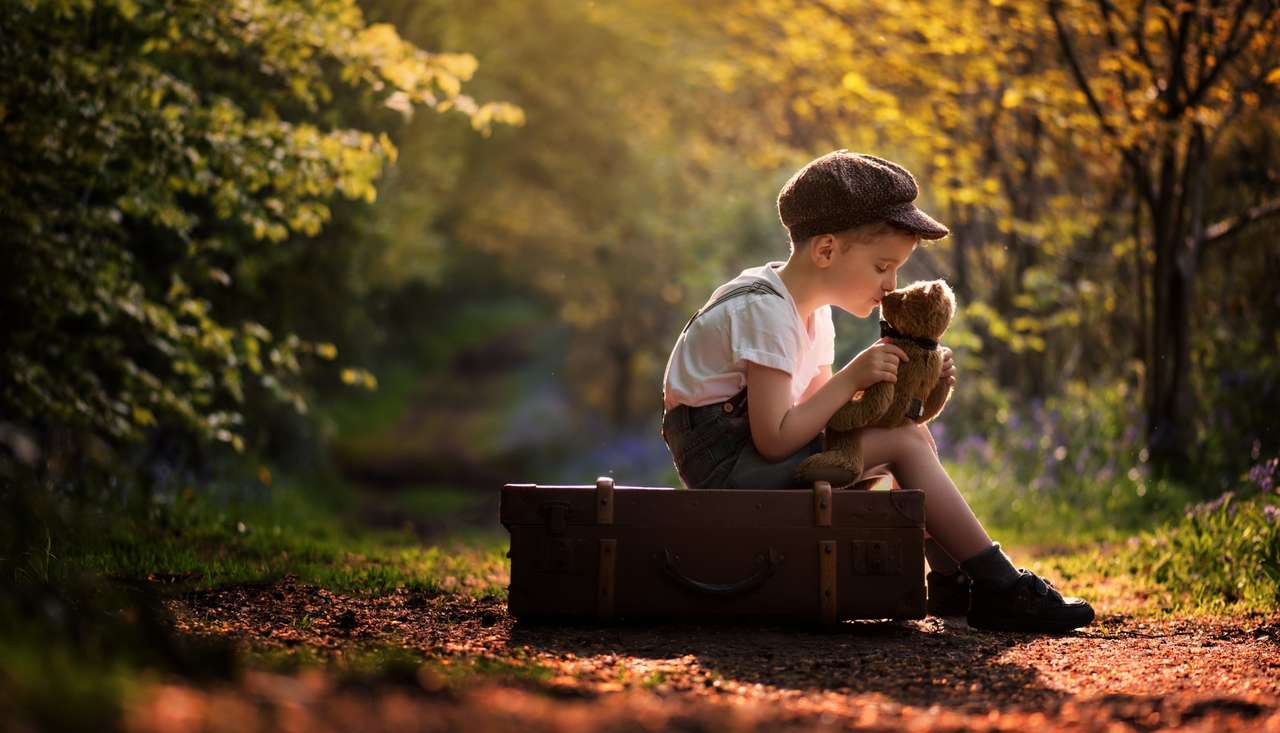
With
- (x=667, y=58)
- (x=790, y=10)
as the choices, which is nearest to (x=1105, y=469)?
(x=790, y=10)

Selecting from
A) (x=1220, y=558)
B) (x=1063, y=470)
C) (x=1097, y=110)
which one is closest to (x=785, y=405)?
(x=1220, y=558)

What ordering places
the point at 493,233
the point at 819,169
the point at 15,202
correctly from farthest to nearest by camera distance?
the point at 493,233 → the point at 15,202 → the point at 819,169

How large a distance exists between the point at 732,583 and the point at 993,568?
89 cm

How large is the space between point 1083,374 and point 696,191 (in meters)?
6.52

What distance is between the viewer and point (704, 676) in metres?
3.27

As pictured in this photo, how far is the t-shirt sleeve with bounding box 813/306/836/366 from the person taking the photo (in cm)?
453

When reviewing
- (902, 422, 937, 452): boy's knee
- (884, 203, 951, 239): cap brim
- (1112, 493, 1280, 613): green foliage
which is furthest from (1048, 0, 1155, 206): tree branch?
(902, 422, 937, 452): boy's knee

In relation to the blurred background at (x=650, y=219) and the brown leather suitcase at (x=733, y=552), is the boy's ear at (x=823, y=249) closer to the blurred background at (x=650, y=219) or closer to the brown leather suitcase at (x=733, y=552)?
the brown leather suitcase at (x=733, y=552)

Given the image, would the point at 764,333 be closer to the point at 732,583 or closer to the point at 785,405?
the point at 785,405

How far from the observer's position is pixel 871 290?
430cm

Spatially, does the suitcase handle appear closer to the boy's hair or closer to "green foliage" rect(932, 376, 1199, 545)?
the boy's hair

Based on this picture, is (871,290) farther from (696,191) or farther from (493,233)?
(493,233)

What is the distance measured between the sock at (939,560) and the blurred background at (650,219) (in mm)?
1986

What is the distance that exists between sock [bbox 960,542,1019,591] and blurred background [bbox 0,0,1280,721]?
6.93 ft
